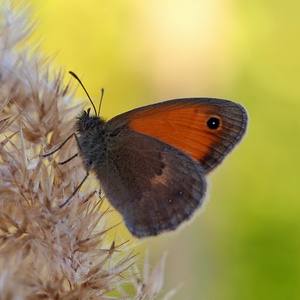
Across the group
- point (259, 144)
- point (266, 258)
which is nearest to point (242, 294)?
point (266, 258)

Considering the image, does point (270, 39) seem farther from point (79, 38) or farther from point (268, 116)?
point (79, 38)

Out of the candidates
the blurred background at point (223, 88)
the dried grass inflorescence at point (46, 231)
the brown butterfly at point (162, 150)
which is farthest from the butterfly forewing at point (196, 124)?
the blurred background at point (223, 88)

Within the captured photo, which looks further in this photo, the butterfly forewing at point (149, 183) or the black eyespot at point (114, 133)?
the black eyespot at point (114, 133)

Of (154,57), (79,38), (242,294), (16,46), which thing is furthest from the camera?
(154,57)

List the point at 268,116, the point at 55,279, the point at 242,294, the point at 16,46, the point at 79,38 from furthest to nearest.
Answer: the point at 268,116, the point at 79,38, the point at 242,294, the point at 16,46, the point at 55,279

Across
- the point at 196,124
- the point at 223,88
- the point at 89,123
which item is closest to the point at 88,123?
the point at 89,123

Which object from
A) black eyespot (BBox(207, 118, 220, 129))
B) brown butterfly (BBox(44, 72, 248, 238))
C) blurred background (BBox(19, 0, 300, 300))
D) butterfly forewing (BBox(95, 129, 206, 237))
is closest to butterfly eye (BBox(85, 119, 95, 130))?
brown butterfly (BBox(44, 72, 248, 238))

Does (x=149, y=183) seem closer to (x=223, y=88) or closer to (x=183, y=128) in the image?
(x=183, y=128)

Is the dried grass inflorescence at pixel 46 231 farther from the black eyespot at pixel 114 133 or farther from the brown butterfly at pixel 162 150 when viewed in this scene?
the black eyespot at pixel 114 133
